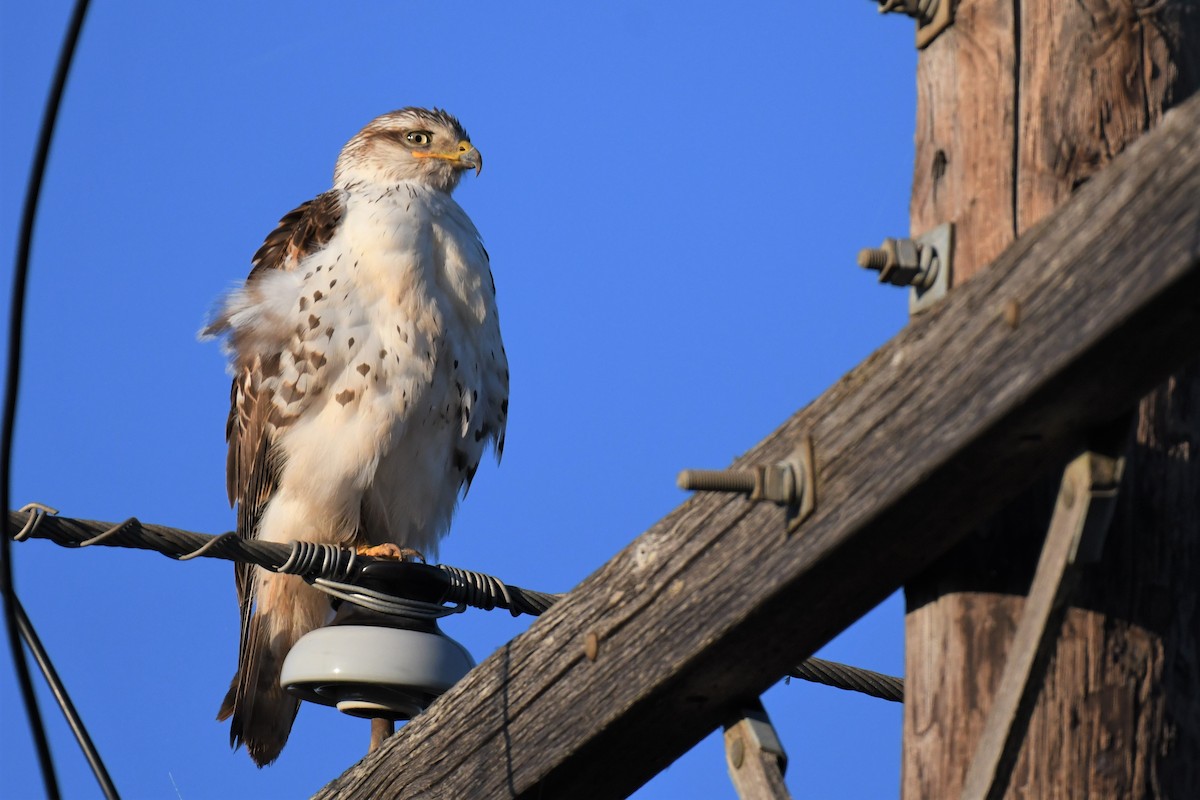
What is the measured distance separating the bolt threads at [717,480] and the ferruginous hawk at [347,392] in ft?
10.6

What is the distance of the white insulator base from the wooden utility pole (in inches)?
55.2

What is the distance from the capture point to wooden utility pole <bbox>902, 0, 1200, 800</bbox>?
2236mm

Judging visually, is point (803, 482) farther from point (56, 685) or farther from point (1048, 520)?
point (56, 685)

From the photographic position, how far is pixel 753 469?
2314mm

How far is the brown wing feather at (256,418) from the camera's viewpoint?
18.3ft

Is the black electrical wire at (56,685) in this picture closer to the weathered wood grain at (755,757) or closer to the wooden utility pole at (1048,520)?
the weathered wood grain at (755,757)

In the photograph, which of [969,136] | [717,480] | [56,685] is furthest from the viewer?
[56,685]

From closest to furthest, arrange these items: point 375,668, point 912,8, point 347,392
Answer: point 912,8 < point 375,668 < point 347,392

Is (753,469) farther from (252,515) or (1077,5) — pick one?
(252,515)

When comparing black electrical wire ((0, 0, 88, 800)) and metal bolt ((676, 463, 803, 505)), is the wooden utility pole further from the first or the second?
black electrical wire ((0, 0, 88, 800))

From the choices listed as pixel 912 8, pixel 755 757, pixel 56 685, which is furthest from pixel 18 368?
pixel 912 8

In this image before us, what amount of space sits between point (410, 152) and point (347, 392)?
5.00 feet

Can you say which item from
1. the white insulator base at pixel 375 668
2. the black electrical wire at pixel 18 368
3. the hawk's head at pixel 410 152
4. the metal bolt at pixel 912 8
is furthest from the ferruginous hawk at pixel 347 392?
the metal bolt at pixel 912 8

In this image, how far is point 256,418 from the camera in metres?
5.69
